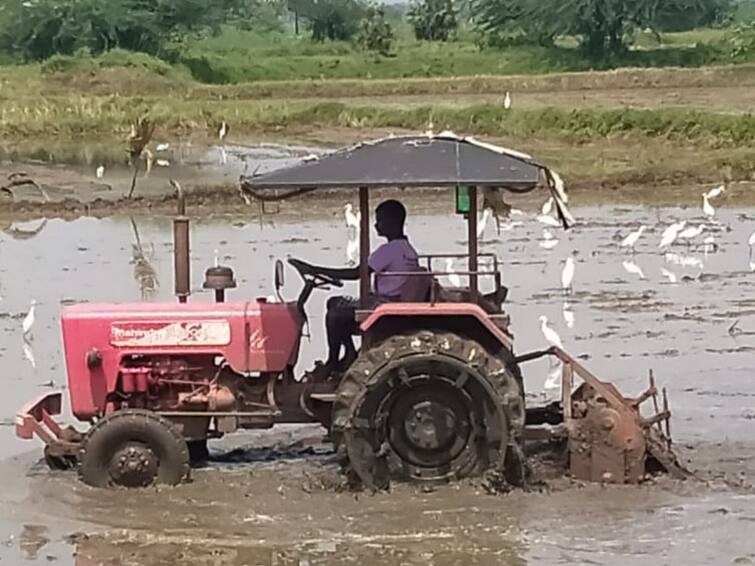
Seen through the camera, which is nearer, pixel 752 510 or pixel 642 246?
pixel 752 510

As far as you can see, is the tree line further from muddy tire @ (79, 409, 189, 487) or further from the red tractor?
muddy tire @ (79, 409, 189, 487)

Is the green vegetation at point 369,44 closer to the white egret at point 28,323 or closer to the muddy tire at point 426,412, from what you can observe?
the white egret at point 28,323

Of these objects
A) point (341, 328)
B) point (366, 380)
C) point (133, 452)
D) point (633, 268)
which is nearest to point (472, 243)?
point (341, 328)

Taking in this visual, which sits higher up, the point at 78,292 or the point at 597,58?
the point at 597,58

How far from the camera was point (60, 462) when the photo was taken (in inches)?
412

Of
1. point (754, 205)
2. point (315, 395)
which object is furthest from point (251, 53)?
point (315, 395)

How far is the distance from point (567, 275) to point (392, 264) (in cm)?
838

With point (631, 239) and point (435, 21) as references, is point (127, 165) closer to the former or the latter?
point (631, 239)

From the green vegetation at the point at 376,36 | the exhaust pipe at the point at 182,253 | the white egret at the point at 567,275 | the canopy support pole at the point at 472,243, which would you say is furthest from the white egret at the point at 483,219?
the green vegetation at the point at 376,36

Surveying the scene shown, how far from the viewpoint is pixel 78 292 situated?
17.8m

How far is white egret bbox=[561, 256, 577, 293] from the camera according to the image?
58.1 ft

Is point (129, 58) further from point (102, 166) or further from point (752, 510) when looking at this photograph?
point (752, 510)

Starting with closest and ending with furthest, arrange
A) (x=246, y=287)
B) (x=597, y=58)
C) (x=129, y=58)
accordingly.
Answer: (x=246, y=287) < (x=129, y=58) < (x=597, y=58)

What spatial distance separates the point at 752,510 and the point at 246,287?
29.8ft
